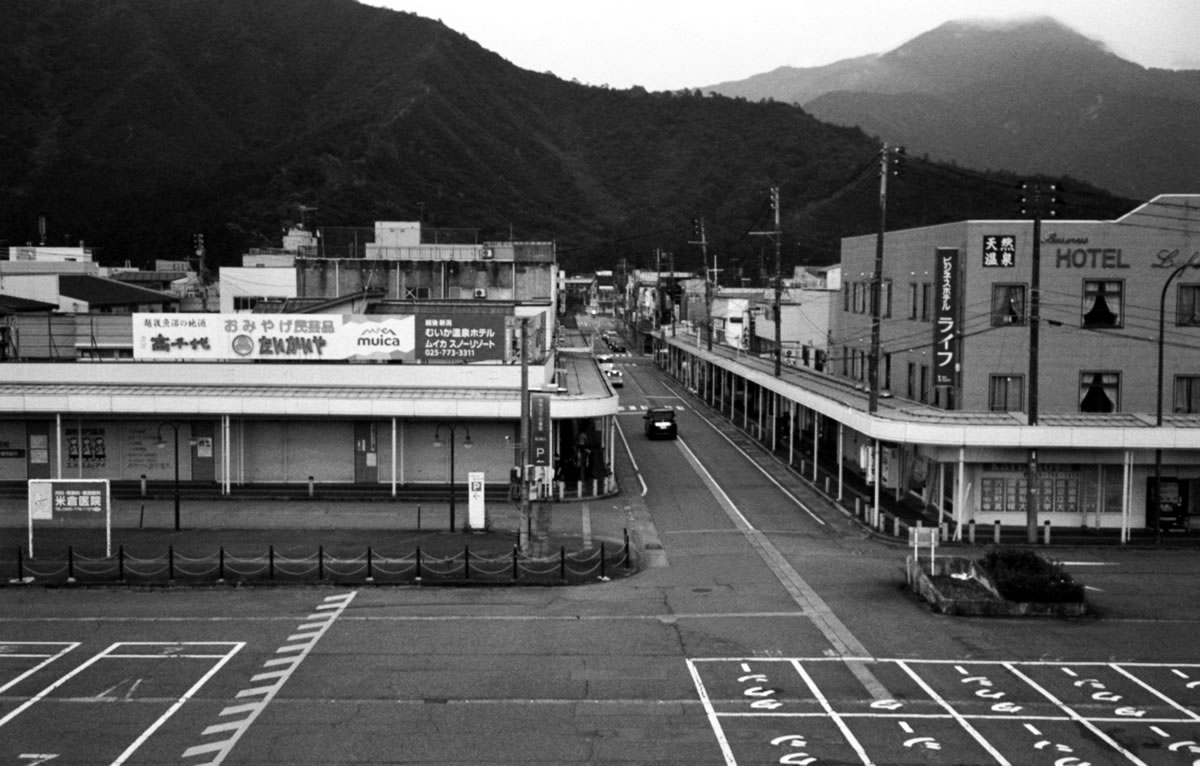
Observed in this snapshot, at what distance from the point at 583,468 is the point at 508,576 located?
14.9m

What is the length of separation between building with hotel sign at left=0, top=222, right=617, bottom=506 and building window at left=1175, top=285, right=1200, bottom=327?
61.6 ft

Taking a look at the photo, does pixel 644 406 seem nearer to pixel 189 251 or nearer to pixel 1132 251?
pixel 1132 251

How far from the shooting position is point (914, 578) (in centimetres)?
2745

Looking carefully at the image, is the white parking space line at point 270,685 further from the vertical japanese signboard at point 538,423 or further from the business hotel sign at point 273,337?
the business hotel sign at point 273,337

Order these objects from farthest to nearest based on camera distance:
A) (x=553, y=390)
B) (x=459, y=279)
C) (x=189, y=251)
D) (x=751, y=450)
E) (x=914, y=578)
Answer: (x=189, y=251) → (x=459, y=279) → (x=751, y=450) → (x=553, y=390) → (x=914, y=578)

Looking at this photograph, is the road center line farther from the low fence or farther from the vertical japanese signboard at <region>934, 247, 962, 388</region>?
the vertical japanese signboard at <region>934, 247, 962, 388</region>

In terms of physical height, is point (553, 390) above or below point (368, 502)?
above

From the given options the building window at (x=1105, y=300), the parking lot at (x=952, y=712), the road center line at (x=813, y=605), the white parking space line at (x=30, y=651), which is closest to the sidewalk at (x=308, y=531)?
the road center line at (x=813, y=605)

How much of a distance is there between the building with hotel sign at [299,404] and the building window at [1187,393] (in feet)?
61.1

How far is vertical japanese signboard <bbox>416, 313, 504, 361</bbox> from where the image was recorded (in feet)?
141

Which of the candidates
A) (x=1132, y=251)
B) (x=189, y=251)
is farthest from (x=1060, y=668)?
(x=189, y=251)

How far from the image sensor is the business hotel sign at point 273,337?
42500 mm

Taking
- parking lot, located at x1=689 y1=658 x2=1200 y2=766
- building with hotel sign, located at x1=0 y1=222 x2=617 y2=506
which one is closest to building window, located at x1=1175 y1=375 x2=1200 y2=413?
building with hotel sign, located at x1=0 y1=222 x2=617 y2=506

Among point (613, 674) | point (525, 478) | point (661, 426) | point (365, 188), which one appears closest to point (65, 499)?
point (525, 478)
